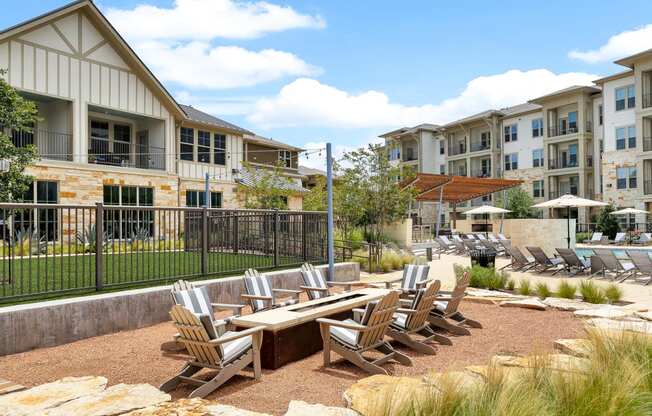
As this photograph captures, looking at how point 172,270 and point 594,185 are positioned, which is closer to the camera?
point 172,270

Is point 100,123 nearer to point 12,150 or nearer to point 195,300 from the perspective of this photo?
point 12,150

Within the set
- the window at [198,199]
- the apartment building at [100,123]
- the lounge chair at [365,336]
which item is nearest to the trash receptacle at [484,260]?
the lounge chair at [365,336]

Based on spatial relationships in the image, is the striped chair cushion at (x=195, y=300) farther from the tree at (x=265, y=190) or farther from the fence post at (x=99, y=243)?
the tree at (x=265, y=190)

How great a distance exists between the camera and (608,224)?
118ft

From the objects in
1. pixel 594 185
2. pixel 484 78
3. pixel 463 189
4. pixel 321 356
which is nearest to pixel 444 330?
pixel 321 356

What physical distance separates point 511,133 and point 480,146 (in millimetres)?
3467

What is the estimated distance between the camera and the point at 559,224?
19906 mm

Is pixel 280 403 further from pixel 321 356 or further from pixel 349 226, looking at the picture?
pixel 349 226

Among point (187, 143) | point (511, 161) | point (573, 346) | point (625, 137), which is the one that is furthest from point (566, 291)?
point (511, 161)

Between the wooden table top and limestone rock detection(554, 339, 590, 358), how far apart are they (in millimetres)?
2712

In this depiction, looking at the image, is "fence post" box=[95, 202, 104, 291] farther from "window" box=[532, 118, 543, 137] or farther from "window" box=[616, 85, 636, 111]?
"window" box=[532, 118, 543, 137]

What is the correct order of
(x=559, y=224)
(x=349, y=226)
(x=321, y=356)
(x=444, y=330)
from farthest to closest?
1. (x=349, y=226)
2. (x=559, y=224)
3. (x=444, y=330)
4. (x=321, y=356)

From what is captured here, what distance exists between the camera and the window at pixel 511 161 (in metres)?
48.9

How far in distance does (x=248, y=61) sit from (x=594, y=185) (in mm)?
31375
